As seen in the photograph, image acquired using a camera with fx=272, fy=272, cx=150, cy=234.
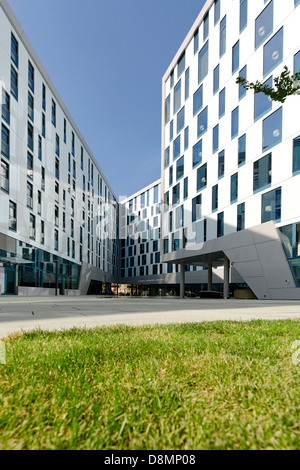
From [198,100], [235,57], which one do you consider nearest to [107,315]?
[235,57]

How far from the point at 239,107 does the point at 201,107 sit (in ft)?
21.1

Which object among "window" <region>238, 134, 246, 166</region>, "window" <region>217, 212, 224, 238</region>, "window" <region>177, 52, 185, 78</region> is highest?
"window" <region>177, 52, 185, 78</region>

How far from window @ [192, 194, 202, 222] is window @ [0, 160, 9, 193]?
17.6m

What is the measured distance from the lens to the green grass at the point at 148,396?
1.37m

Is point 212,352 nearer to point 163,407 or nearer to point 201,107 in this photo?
point 163,407

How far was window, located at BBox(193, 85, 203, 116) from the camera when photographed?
90.4 ft

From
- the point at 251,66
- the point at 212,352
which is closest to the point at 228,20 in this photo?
the point at 251,66

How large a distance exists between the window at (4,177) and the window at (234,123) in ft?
63.6

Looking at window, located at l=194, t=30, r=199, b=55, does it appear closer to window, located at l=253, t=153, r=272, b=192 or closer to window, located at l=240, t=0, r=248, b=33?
window, located at l=240, t=0, r=248, b=33

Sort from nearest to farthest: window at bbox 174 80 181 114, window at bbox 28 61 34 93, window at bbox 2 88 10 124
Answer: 1. window at bbox 2 88 10 124
2. window at bbox 28 61 34 93
3. window at bbox 174 80 181 114

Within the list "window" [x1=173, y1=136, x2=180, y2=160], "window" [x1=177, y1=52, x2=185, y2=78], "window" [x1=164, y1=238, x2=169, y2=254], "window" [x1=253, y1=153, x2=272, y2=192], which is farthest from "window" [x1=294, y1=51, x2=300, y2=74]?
"window" [x1=164, y1=238, x2=169, y2=254]

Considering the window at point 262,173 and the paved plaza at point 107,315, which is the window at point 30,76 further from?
the paved plaza at point 107,315

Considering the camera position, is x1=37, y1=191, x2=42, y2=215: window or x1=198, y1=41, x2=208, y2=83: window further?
x1=37, y1=191, x2=42, y2=215: window

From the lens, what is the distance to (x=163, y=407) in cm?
168
